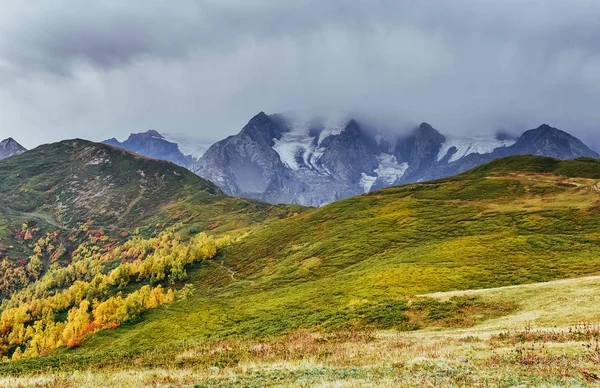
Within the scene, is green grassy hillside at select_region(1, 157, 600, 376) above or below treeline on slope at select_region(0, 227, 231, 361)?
above

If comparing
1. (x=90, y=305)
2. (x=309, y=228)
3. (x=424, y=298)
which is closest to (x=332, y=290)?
(x=424, y=298)

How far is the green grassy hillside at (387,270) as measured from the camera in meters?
54.5

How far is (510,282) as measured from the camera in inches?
2953

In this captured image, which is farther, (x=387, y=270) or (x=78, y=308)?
(x=78, y=308)

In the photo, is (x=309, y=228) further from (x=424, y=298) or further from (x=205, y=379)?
(x=205, y=379)

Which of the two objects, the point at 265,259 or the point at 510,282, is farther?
the point at 265,259

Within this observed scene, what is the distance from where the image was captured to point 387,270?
9594cm

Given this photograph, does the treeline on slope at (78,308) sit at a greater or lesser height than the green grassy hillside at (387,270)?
lesser

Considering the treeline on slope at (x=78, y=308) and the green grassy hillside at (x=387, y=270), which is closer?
the green grassy hillside at (x=387, y=270)

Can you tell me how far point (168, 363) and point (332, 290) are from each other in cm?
6401

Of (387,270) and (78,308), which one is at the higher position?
(387,270)

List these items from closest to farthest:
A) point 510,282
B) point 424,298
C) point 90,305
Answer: point 424,298 → point 510,282 → point 90,305

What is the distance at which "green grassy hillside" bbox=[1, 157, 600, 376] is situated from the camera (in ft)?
179

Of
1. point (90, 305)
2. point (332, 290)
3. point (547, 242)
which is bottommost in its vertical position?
point (90, 305)
